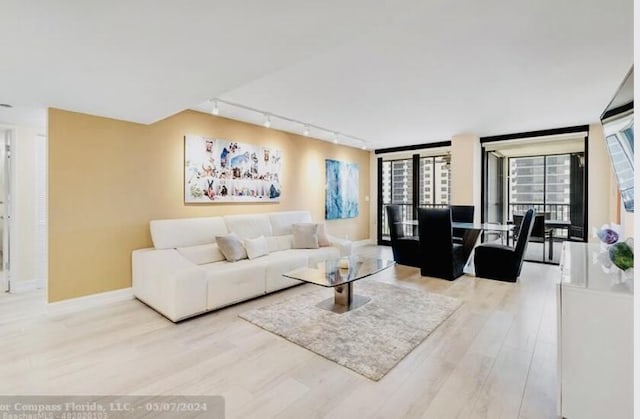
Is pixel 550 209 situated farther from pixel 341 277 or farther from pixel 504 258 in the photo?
pixel 341 277

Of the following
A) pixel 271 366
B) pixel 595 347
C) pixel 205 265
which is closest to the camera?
pixel 595 347

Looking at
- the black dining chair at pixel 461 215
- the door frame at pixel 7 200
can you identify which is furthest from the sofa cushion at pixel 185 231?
the black dining chair at pixel 461 215

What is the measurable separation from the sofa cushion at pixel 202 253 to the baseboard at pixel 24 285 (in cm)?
224

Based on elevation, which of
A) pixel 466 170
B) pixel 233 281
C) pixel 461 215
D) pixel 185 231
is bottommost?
pixel 233 281

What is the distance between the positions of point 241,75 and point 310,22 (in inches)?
36.6

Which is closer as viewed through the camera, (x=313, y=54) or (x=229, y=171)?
(x=313, y=54)

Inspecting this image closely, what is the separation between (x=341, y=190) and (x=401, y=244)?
6.90ft

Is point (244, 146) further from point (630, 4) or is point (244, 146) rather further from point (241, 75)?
point (630, 4)

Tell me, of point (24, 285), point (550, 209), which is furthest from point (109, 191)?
point (550, 209)

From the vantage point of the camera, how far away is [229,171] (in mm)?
4535

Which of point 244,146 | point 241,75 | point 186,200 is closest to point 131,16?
point 241,75

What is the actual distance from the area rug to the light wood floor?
0.09 meters

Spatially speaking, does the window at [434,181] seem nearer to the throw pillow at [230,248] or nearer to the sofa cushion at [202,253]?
the throw pillow at [230,248]

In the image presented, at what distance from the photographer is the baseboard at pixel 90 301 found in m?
3.18
